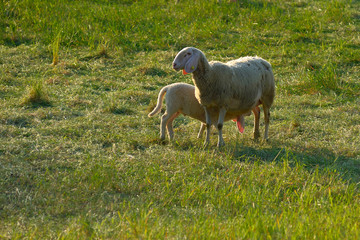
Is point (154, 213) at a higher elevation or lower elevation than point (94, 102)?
higher

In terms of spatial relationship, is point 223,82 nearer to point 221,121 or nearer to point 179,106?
point 221,121

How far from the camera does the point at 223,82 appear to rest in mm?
5926

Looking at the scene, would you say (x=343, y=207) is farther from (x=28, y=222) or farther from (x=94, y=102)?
(x=94, y=102)

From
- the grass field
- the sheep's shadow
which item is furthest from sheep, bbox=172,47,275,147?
the grass field

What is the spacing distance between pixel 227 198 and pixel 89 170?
141cm

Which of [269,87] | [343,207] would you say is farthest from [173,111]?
[343,207]

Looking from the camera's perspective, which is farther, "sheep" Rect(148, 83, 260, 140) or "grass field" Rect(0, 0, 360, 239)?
"sheep" Rect(148, 83, 260, 140)

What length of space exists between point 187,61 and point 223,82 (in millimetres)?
521

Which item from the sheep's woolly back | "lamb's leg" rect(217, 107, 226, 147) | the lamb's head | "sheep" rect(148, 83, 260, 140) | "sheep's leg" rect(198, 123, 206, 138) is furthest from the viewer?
"sheep's leg" rect(198, 123, 206, 138)

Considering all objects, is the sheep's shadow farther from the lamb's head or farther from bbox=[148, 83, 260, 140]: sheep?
the lamb's head

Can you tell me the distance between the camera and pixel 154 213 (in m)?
4.24

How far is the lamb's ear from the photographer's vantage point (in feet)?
18.5

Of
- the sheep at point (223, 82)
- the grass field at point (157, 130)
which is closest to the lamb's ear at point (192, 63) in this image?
the sheep at point (223, 82)

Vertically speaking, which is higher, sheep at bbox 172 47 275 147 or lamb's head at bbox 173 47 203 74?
lamb's head at bbox 173 47 203 74
